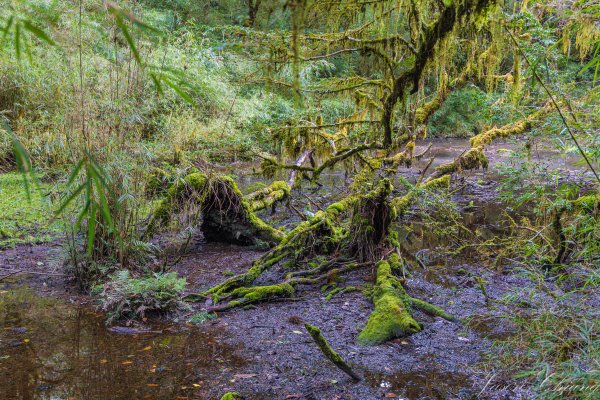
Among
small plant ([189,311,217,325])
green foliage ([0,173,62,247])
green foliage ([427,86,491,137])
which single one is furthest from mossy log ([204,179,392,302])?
green foliage ([427,86,491,137])

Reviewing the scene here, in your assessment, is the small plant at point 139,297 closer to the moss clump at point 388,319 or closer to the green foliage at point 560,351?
the moss clump at point 388,319

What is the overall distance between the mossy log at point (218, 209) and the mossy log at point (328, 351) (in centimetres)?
323

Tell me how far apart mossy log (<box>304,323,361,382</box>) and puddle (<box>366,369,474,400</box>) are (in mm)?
152

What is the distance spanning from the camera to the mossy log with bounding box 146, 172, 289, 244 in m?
5.88

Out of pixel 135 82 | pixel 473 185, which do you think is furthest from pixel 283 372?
pixel 473 185

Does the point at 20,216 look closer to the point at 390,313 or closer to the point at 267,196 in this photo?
the point at 267,196

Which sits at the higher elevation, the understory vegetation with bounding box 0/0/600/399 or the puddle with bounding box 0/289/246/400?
the understory vegetation with bounding box 0/0/600/399

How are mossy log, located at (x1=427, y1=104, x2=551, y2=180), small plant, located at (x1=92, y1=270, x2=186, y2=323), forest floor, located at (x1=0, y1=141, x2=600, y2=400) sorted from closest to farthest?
forest floor, located at (x1=0, y1=141, x2=600, y2=400) → small plant, located at (x1=92, y1=270, x2=186, y2=323) → mossy log, located at (x1=427, y1=104, x2=551, y2=180)

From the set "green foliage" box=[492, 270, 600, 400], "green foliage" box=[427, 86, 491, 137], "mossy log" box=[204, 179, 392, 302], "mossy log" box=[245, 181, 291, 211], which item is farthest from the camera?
"green foliage" box=[427, 86, 491, 137]

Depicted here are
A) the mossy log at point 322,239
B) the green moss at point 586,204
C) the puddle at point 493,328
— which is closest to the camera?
the puddle at point 493,328

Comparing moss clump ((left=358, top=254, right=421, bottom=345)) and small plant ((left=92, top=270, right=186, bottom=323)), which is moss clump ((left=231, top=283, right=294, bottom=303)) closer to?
small plant ((left=92, top=270, right=186, bottom=323))

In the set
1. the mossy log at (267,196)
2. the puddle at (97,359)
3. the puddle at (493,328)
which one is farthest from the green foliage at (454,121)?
the puddle at (97,359)

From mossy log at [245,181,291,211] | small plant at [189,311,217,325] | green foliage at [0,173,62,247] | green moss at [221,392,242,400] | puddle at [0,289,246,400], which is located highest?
mossy log at [245,181,291,211]

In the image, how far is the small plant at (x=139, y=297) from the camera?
13.6 feet
